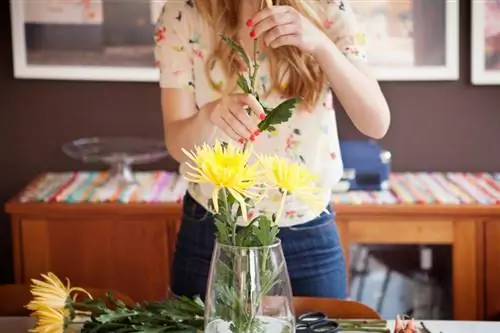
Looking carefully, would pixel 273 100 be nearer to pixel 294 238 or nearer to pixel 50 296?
pixel 294 238

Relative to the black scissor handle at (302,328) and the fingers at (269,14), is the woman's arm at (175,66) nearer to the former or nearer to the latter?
the fingers at (269,14)

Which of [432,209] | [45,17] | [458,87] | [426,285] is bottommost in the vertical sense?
[426,285]

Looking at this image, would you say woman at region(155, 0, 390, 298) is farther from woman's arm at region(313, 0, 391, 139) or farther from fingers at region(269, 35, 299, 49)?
fingers at region(269, 35, 299, 49)

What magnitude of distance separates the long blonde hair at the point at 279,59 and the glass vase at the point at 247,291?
0.57 meters

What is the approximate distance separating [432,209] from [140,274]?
86 centimetres

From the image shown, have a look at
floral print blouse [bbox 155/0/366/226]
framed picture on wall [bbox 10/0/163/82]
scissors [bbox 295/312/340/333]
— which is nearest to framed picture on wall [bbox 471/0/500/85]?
framed picture on wall [bbox 10/0/163/82]

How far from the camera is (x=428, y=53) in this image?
9.06 ft

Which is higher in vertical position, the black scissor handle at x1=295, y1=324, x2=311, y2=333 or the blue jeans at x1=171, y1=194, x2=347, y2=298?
the blue jeans at x1=171, y1=194, x2=347, y2=298

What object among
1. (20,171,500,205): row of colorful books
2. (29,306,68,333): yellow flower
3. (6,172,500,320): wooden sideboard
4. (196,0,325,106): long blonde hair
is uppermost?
(196,0,325,106): long blonde hair

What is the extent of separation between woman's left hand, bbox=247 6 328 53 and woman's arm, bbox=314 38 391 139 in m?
0.03

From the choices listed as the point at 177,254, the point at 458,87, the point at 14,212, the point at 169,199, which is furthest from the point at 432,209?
the point at 14,212

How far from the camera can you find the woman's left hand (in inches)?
59.4

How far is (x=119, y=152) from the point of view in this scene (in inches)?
109

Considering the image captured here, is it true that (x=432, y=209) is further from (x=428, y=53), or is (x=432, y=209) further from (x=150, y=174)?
(x=150, y=174)
